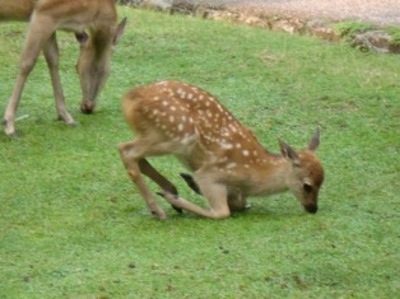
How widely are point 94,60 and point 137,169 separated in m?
2.79

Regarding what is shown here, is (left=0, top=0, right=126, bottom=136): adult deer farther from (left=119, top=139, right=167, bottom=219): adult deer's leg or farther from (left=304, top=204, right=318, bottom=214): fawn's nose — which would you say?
(left=304, top=204, right=318, bottom=214): fawn's nose

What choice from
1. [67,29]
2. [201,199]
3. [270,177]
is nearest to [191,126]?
[270,177]

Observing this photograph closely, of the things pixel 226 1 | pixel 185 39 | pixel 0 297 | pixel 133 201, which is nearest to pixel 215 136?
pixel 133 201

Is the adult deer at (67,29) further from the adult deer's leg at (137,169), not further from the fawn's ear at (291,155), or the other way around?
the fawn's ear at (291,155)

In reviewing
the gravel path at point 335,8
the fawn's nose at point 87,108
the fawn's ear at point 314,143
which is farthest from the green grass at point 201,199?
the gravel path at point 335,8

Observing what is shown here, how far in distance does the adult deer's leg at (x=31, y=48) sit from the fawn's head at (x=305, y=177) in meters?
2.73

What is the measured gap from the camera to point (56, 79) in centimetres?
1008

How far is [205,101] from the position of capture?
7773 mm

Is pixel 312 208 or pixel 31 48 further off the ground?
pixel 312 208

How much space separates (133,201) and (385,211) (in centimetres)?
153

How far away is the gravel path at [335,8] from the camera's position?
12.9 meters

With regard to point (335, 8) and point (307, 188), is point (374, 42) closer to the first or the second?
point (335, 8)

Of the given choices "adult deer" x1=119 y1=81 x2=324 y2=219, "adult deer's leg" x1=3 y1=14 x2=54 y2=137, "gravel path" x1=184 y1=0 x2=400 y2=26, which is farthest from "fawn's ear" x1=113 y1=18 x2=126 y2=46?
"gravel path" x1=184 y1=0 x2=400 y2=26

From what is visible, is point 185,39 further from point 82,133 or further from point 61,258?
point 61,258
